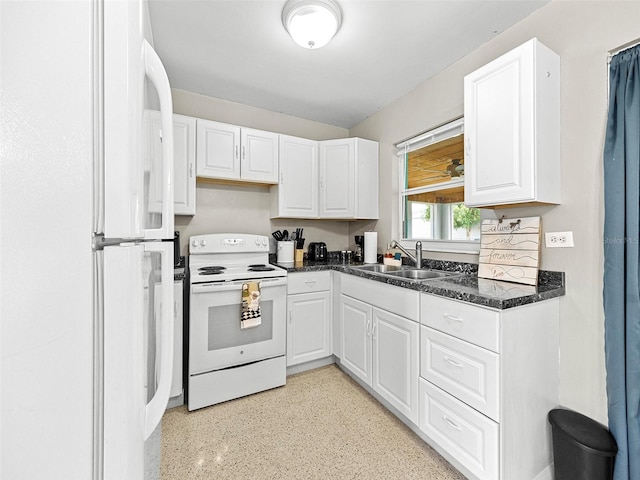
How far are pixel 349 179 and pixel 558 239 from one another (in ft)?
6.01

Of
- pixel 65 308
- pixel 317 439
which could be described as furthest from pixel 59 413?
pixel 317 439

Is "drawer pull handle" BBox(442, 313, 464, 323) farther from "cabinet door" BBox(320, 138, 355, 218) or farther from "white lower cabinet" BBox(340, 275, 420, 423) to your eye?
"cabinet door" BBox(320, 138, 355, 218)

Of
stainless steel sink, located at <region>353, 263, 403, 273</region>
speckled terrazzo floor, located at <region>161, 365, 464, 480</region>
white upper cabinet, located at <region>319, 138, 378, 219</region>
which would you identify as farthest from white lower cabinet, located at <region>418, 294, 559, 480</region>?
white upper cabinet, located at <region>319, 138, 378, 219</region>

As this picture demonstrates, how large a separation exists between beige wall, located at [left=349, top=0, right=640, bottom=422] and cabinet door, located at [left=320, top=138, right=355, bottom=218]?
1.60m

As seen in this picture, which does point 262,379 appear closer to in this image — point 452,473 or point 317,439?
point 317,439

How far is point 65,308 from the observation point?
1.06 ft

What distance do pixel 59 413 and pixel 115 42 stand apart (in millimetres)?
465

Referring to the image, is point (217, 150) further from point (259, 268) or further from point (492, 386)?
point (492, 386)

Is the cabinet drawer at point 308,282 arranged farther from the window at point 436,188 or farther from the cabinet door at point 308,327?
the window at point 436,188

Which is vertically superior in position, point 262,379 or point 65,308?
point 65,308

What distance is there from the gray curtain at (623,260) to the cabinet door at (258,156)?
Result: 2.35 m

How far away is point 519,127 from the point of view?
1.54m

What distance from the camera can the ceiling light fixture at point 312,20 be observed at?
1608 mm

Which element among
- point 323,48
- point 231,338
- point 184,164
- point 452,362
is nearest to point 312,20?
point 323,48
